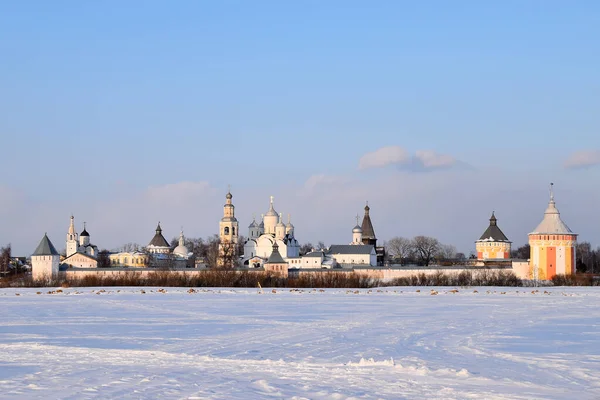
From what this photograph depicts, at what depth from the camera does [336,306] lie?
22.7m

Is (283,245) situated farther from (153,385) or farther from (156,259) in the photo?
(153,385)

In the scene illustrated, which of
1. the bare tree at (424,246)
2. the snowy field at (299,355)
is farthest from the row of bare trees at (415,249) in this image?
the snowy field at (299,355)

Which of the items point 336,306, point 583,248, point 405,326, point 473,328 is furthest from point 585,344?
point 583,248

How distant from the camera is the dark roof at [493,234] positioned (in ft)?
210

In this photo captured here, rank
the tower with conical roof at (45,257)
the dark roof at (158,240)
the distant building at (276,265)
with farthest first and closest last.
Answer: the dark roof at (158,240)
the tower with conical roof at (45,257)
the distant building at (276,265)

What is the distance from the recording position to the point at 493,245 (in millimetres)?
63719

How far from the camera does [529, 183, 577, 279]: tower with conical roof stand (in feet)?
172

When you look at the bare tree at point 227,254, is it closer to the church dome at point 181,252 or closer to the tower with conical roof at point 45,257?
the tower with conical roof at point 45,257

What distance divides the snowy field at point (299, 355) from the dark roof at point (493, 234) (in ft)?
150

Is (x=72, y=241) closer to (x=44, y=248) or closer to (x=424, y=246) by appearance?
(x=44, y=248)

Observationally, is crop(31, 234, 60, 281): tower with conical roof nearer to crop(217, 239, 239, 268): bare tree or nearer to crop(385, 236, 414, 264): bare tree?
crop(217, 239, 239, 268): bare tree

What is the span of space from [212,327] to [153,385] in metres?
6.65

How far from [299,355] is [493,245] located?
178 ft

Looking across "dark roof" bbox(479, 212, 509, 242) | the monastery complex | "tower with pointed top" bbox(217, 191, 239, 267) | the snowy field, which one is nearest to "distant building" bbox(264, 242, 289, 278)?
the monastery complex
